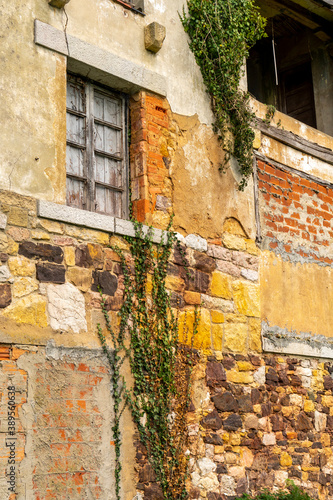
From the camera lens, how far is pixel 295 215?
8.02 m

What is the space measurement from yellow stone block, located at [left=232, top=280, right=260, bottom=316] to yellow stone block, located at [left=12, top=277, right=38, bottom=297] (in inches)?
94.8

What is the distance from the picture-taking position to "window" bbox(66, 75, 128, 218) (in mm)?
6059

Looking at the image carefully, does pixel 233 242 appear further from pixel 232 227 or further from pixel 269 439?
pixel 269 439

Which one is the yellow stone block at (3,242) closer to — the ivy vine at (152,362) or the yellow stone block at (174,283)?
the ivy vine at (152,362)

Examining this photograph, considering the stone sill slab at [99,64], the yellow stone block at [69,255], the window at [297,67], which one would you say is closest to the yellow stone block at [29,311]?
the yellow stone block at [69,255]

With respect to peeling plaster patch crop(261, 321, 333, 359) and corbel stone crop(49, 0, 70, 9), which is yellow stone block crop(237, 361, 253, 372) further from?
corbel stone crop(49, 0, 70, 9)

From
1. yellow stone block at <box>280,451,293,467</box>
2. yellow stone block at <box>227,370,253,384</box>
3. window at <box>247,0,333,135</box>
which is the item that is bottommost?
yellow stone block at <box>280,451,293,467</box>

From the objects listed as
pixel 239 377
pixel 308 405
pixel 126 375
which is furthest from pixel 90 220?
pixel 308 405

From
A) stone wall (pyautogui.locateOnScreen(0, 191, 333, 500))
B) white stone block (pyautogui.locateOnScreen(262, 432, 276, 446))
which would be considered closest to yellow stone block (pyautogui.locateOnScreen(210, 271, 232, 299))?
stone wall (pyautogui.locateOnScreen(0, 191, 333, 500))

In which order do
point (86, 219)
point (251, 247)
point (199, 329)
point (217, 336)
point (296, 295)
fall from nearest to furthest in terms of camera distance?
point (86, 219) → point (199, 329) → point (217, 336) → point (251, 247) → point (296, 295)

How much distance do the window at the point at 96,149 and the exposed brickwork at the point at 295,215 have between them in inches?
74.0

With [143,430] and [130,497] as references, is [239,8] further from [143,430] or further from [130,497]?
[130,497]

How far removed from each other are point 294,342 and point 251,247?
3.86 feet

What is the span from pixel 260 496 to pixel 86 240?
3033 millimetres
